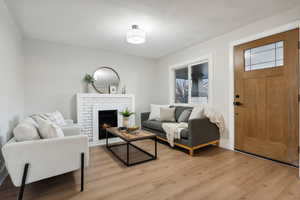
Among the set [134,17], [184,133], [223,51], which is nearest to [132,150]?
[184,133]

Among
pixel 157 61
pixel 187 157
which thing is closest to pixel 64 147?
pixel 187 157

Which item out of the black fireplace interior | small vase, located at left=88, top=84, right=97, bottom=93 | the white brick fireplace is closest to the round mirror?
small vase, located at left=88, top=84, right=97, bottom=93

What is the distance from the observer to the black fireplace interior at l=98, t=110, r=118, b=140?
386cm

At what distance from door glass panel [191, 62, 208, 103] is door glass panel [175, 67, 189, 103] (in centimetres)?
22

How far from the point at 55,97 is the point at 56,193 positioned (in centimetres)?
252

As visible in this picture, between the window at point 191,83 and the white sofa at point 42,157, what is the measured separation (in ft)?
9.77

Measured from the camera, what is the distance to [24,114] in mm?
3248

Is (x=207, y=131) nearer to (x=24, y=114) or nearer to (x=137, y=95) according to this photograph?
(x=137, y=95)

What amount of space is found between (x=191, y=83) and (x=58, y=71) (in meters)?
3.42

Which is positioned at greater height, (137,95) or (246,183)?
(137,95)

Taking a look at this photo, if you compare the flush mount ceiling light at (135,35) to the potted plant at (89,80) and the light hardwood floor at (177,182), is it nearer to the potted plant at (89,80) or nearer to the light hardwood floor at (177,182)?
the potted plant at (89,80)

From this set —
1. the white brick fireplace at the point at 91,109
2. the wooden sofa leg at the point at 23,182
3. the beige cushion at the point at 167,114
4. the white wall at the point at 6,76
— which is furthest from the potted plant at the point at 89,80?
the wooden sofa leg at the point at 23,182

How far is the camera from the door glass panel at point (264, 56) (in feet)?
7.82

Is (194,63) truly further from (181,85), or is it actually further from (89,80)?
(89,80)
